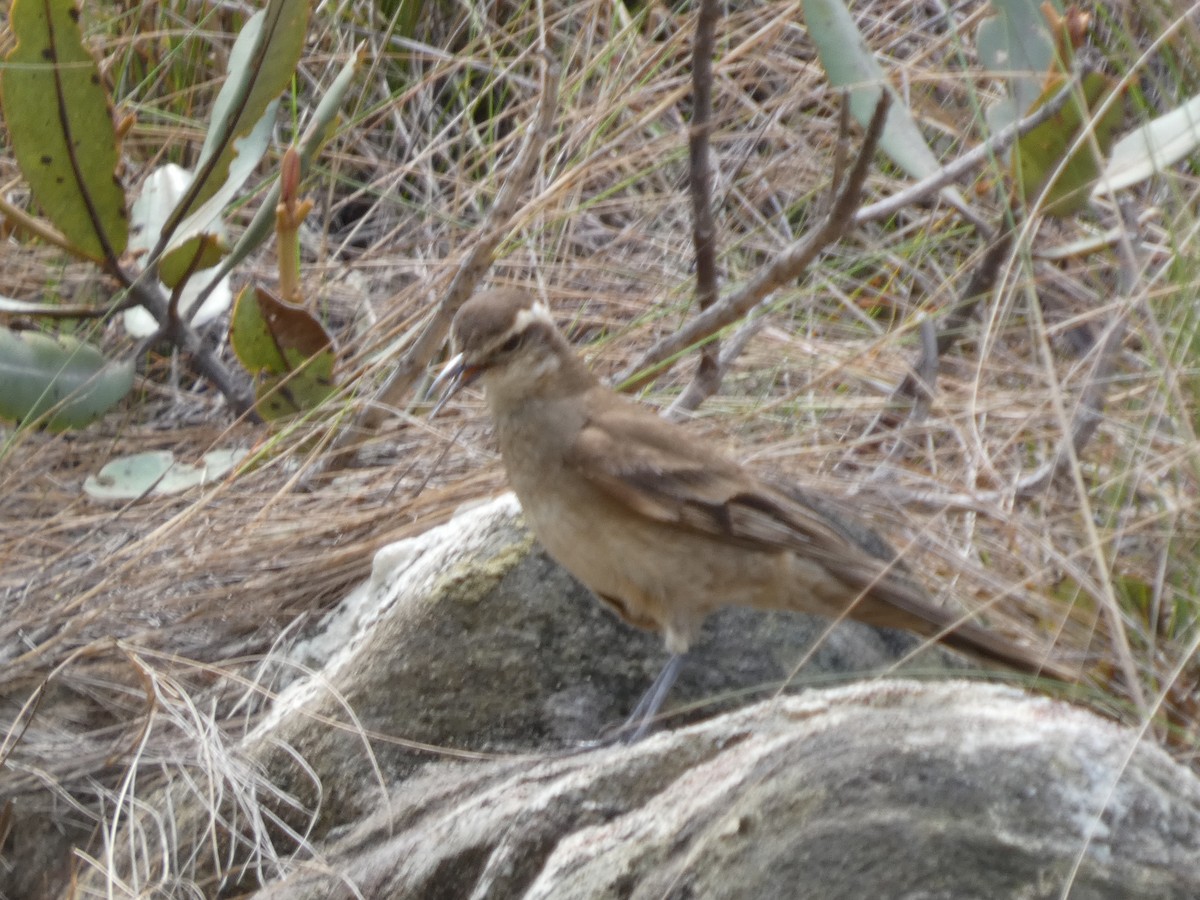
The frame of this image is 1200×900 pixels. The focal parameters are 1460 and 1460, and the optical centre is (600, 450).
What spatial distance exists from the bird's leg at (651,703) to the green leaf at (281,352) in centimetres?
149

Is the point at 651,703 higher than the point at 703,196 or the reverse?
the reverse

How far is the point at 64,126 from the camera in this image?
384cm

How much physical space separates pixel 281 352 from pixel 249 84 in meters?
0.74

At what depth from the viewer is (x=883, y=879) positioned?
2.00 metres

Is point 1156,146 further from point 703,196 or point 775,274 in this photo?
point 703,196

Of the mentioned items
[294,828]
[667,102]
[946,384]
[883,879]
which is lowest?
[946,384]

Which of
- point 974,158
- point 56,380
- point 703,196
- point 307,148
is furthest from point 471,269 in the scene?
point 974,158

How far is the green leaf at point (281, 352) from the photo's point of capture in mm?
4043

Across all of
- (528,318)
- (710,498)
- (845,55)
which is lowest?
(710,498)

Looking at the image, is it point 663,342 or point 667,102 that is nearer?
point 663,342

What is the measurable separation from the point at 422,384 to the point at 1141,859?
9.35 ft

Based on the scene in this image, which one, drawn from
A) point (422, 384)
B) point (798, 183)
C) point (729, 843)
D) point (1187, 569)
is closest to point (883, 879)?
point (729, 843)

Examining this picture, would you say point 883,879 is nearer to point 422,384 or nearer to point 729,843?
point 729,843

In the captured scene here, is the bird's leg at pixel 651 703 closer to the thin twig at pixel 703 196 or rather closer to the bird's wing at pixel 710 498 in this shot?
the bird's wing at pixel 710 498
